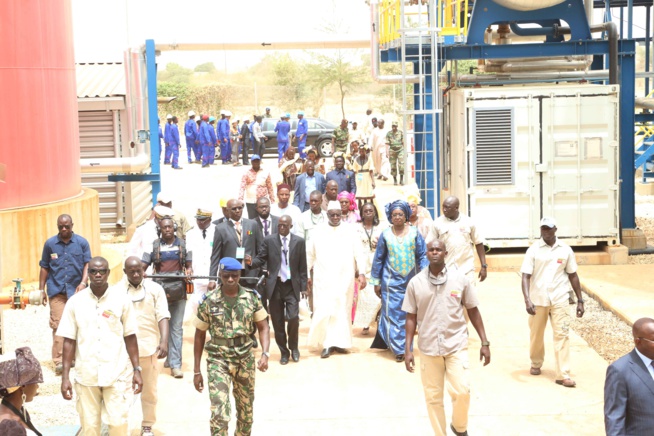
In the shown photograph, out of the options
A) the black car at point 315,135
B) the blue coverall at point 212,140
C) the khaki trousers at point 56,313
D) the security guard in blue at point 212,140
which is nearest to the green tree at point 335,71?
the black car at point 315,135

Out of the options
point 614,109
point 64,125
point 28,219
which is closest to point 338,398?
point 28,219

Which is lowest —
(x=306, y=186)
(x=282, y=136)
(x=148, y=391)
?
(x=148, y=391)

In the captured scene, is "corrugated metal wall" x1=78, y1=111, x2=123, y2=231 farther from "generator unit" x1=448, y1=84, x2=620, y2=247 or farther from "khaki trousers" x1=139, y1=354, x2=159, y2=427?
"khaki trousers" x1=139, y1=354, x2=159, y2=427

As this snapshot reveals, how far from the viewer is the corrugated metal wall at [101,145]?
781 inches

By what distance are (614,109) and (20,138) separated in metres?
8.43

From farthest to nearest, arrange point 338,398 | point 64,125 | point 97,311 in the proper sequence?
point 64,125
point 338,398
point 97,311

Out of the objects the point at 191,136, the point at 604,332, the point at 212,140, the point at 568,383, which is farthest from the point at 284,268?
the point at 191,136

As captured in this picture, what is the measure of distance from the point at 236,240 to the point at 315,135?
2458 centimetres

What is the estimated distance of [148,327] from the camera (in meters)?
9.07

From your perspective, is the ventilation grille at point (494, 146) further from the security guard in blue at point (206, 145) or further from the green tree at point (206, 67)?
the green tree at point (206, 67)

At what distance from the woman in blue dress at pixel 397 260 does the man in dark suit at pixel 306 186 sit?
17.2ft

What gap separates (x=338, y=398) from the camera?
10141 mm

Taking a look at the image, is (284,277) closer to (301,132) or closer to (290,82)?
(301,132)

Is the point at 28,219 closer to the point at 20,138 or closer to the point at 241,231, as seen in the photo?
the point at 20,138
